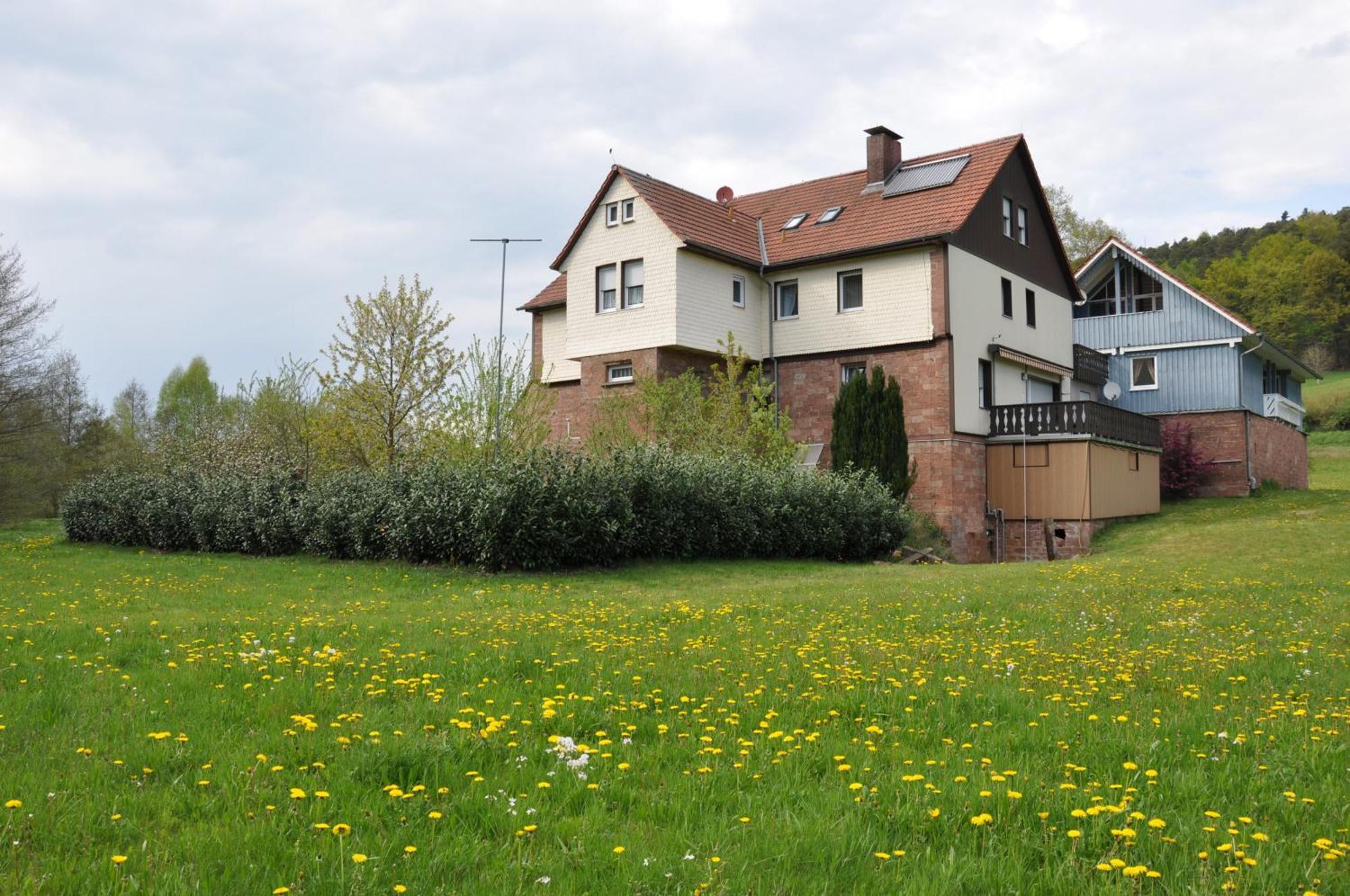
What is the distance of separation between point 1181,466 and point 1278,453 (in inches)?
262

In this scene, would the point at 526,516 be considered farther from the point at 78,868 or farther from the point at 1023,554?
the point at 1023,554

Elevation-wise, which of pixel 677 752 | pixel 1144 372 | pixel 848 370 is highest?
pixel 1144 372

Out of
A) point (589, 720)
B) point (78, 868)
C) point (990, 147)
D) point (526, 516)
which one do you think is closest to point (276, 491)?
point (526, 516)

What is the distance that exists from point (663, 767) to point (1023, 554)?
26826 millimetres

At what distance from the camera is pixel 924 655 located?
838 cm

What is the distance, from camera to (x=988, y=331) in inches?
1218

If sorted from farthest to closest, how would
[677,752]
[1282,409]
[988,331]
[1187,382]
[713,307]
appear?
[1282,409] → [1187,382] → [988,331] → [713,307] → [677,752]

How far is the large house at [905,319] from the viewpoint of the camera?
28953 mm

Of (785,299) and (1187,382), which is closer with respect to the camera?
(785,299)

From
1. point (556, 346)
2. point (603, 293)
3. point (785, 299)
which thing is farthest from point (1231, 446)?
point (556, 346)

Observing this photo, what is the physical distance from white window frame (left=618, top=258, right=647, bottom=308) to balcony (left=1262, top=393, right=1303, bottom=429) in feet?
85.5

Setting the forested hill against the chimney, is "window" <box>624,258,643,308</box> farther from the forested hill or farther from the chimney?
the forested hill

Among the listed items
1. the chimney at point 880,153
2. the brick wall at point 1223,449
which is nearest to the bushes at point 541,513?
the chimney at point 880,153

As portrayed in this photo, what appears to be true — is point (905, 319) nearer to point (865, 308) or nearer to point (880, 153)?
point (865, 308)
